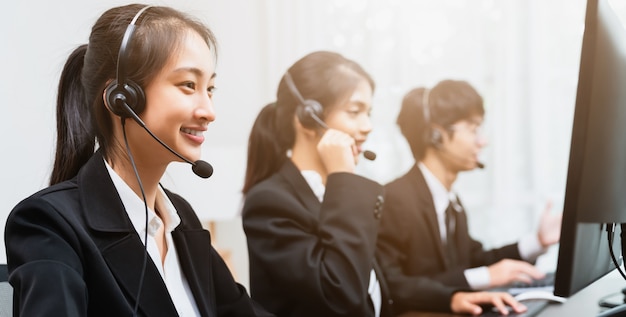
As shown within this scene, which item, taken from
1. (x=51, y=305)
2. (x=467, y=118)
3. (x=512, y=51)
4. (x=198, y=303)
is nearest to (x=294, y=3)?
(x=467, y=118)

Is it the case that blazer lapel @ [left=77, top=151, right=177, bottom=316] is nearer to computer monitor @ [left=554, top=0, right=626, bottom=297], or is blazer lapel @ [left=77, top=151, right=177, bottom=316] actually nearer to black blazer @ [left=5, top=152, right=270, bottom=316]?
black blazer @ [left=5, top=152, right=270, bottom=316]

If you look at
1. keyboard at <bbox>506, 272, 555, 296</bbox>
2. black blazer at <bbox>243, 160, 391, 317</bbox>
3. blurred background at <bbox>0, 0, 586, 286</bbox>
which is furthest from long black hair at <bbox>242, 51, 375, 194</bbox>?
keyboard at <bbox>506, 272, 555, 296</bbox>

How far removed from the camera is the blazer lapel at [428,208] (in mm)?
2047

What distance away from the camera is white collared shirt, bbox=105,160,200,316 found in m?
0.98

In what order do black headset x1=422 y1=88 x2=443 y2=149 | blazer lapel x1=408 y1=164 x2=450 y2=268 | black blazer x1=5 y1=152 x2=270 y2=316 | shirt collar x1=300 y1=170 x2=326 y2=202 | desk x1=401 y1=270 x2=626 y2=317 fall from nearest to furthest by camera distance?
black blazer x1=5 y1=152 x2=270 y2=316 < desk x1=401 y1=270 x2=626 y2=317 < shirt collar x1=300 y1=170 x2=326 y2=202 < blazer lapel x1=408 y1=164 x2=450 y2=268 < black headset x1=422 y1=88 x2=443 y2=149

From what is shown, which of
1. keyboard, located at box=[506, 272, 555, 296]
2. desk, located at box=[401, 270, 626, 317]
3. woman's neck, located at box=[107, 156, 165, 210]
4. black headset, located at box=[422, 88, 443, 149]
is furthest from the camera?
black headset, located at box=[422, 88, 443, 149]

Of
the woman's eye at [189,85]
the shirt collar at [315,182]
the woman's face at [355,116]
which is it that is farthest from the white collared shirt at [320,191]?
the woman's eye at [189,85]

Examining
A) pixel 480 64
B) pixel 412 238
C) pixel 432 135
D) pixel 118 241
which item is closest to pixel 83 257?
pixel 118 241

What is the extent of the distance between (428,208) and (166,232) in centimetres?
118

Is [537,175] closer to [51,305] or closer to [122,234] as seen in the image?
[122,234]

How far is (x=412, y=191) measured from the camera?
206 cm

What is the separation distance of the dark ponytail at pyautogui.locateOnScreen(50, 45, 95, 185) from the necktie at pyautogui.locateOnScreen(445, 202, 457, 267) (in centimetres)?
141

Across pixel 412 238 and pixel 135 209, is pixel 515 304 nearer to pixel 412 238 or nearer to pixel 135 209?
pixel 412 238

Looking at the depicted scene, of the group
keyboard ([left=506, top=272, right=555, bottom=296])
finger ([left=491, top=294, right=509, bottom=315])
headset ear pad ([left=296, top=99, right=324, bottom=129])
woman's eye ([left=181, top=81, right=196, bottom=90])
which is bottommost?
keyboard ([left=506, top=272, right=555, bottom=296])
